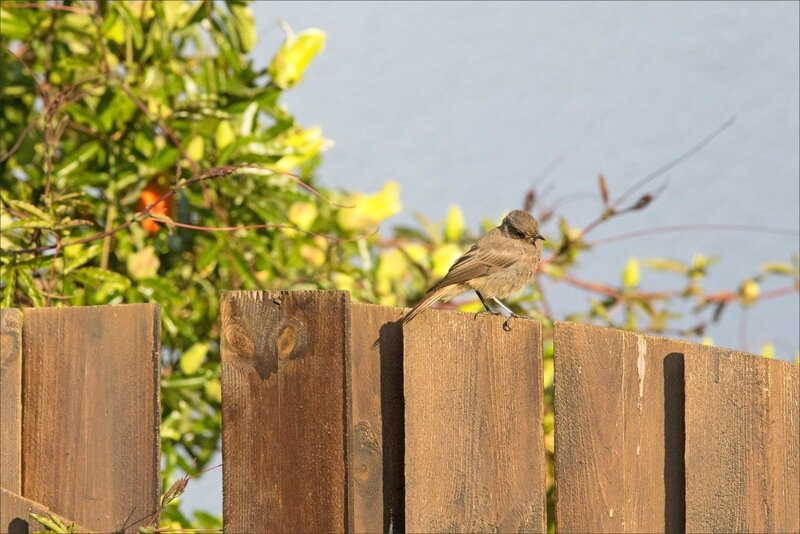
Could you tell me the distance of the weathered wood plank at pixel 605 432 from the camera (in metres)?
2.19

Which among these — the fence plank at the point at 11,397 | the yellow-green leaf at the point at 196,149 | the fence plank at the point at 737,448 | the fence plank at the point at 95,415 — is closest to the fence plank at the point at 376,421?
the fence plank at the point at 95,415

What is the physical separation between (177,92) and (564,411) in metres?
2.25

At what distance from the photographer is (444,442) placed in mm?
2164

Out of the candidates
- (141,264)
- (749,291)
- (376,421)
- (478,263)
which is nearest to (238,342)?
(376,421)

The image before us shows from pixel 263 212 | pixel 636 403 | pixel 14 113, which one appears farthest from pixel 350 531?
pixel 14 113

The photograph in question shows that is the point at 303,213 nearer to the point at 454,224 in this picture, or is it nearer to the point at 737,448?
the point at 454,224

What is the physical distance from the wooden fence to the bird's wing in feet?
4.68

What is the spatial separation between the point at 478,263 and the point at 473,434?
1.86m

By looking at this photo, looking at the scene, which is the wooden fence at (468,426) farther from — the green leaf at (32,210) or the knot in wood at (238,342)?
the green leaf at (32,210)

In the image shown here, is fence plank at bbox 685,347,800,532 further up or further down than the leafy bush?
further down

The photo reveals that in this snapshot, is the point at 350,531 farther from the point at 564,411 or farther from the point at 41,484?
the point at 41,484

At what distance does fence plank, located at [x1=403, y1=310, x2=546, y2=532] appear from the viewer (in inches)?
84.9

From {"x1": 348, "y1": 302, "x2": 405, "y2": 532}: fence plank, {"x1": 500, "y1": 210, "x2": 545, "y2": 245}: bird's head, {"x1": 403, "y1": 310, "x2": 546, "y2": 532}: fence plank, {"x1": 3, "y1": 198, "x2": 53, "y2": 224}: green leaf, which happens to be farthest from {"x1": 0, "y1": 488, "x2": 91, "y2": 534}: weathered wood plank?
{"x1": 500, "y1": 210, "x2": 545, "y2": 245}: bird's head

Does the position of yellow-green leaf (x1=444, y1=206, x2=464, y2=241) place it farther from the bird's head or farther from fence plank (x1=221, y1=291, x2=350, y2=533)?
fence plank (x1=221, y1=291, x2=350, y2=533)
